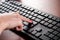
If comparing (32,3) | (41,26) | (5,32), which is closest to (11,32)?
(5,32)

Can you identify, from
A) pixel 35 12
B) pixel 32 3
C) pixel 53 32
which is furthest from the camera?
pixel 32 3

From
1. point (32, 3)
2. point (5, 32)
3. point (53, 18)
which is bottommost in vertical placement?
point (5, 32)

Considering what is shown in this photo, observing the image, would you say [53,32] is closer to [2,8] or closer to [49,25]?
[49,25]

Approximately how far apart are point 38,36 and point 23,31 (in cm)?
8

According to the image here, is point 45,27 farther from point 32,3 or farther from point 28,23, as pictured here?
point 32,3

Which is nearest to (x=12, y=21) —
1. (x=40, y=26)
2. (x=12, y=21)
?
(x=12, y=21)

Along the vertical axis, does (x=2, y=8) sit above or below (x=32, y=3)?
below

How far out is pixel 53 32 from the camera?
1.79 ft

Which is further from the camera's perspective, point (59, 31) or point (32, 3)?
point (32, 3)

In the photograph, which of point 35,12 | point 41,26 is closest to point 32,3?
point 35,12

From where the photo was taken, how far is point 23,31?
605 mm

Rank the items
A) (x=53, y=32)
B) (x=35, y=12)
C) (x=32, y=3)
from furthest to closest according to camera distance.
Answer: (x=32, y=3), (x=35, y=12), (x=53, y=32)

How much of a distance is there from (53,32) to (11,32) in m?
0.19

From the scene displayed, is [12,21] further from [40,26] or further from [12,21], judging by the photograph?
[40,26]
